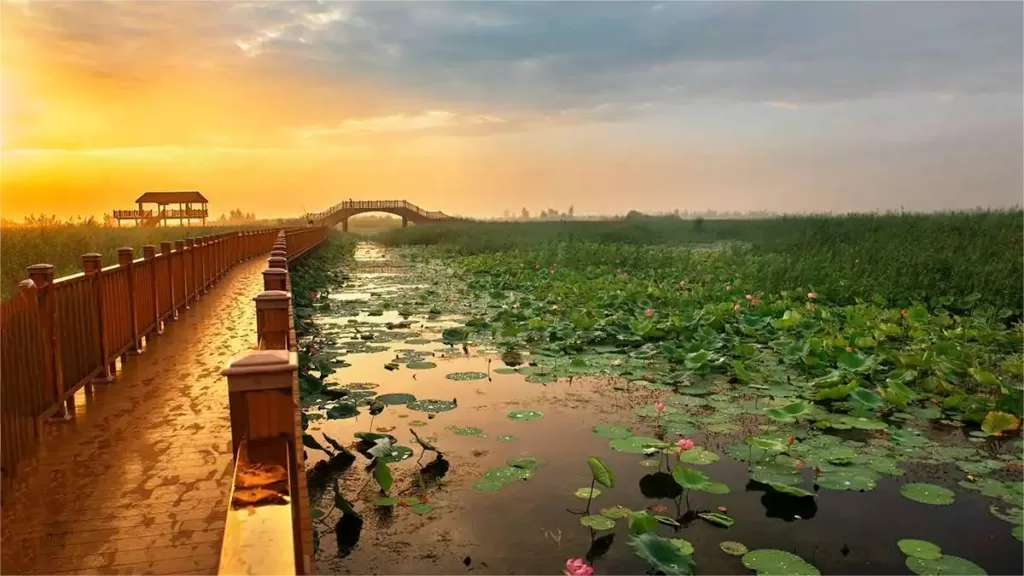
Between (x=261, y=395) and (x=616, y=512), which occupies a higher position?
(x=261, y=395)

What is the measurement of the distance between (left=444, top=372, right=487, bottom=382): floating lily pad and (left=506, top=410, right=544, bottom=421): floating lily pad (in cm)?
124

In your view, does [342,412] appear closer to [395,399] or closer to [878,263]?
[395,399]

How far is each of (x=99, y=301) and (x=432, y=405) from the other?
2.76 metres

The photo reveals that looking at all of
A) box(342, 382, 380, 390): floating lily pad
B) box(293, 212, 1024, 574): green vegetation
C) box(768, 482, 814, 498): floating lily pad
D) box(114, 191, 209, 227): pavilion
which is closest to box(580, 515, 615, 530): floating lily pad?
box(293, 212, 1024, 574): green vegetation

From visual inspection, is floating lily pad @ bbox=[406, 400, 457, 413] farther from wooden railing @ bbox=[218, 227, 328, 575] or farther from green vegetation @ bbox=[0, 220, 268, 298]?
green vegetation @ bbox=[0, 220, 268, 298]

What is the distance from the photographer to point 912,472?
14.0 feet

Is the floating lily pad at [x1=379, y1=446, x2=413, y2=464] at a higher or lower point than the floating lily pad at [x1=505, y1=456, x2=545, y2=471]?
higher

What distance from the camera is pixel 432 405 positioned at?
19.0ft

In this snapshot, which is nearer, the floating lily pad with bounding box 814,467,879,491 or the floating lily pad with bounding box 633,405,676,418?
the floating lily pad with bounding box 814,467,879,491

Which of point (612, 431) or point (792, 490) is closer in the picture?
point (792, 490)

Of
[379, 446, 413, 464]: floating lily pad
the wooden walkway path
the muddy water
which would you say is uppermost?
the wooden walkway path

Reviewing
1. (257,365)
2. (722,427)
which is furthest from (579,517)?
(257,365)

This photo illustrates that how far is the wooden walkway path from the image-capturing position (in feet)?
8.05

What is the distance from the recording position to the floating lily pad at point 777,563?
10.1ft
